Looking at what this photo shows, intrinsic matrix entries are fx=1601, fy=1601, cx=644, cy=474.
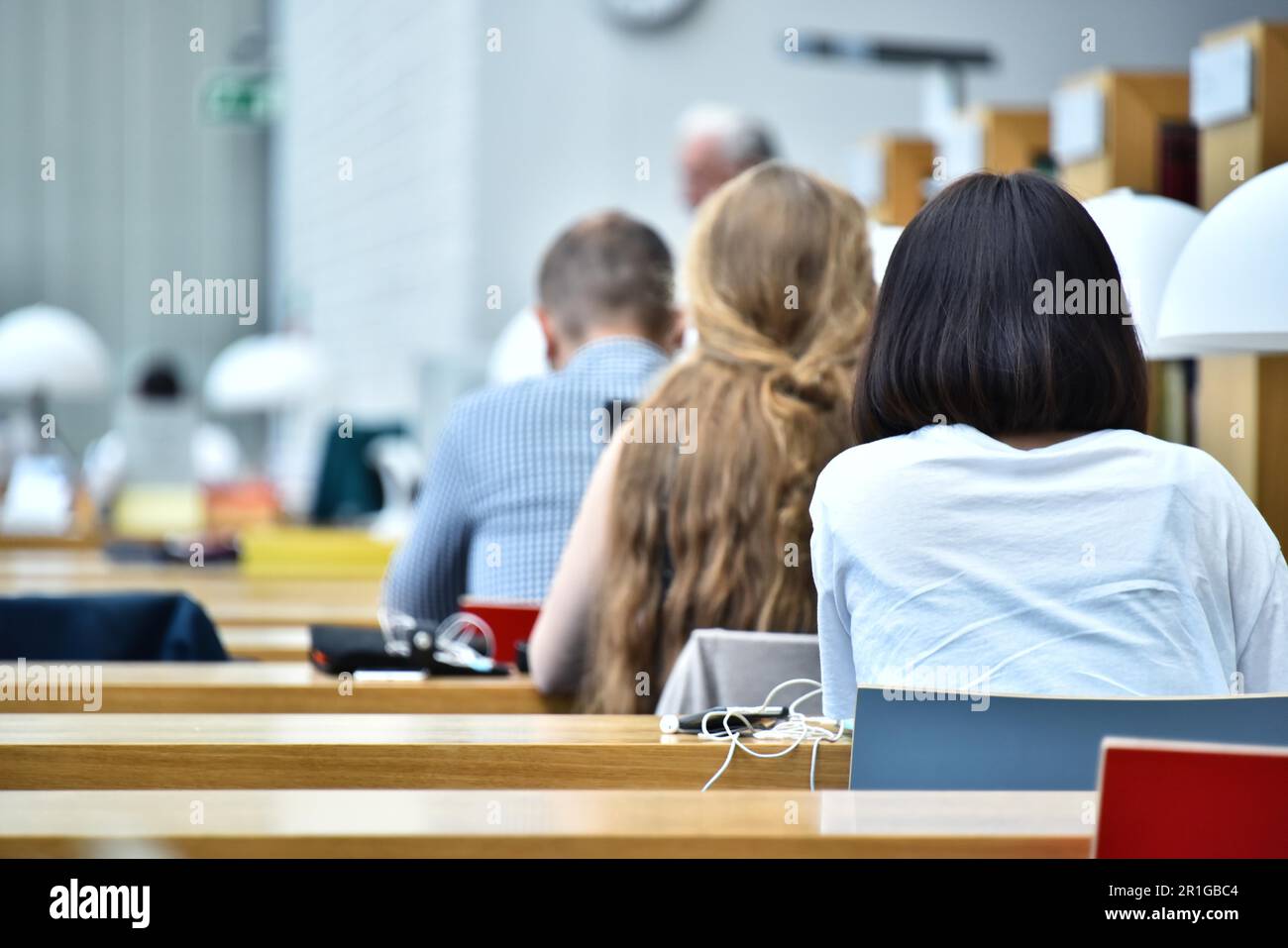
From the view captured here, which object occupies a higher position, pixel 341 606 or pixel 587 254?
pixel 587 254

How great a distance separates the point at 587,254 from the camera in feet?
8.23

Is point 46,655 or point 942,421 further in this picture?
point 46,655

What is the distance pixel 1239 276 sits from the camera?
5.10ft

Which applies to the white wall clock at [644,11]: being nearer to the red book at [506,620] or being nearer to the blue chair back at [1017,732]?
the red book at [506,620]

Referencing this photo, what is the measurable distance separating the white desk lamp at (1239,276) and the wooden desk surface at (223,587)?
55.1 inches

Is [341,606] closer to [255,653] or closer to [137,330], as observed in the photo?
[255,653]

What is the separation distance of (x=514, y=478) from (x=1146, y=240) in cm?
99

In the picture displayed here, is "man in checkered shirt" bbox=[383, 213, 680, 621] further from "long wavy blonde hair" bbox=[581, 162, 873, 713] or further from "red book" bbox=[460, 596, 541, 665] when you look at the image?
"long wavy blonde hair" bbox=[581, 162, 873, 713]

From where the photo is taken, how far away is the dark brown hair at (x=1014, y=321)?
1.33 meters

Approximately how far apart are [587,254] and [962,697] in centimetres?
152

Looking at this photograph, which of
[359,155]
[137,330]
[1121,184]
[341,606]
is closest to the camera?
[1121,184]

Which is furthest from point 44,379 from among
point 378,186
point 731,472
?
point 731,472
